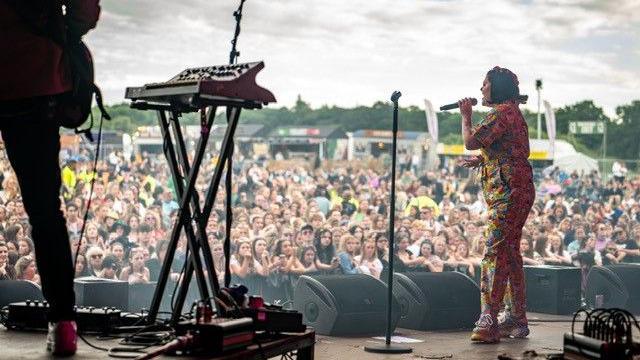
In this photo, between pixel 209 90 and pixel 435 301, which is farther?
pixel 435 301

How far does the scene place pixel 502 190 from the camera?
591 centimetres

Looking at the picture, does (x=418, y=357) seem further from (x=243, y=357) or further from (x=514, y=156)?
(x=243, y=357)

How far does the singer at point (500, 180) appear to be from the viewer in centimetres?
589

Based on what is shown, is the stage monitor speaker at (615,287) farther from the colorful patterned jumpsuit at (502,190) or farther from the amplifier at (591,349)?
the amplifier at (591,349)

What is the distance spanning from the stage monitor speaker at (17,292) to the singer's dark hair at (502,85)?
276 cm

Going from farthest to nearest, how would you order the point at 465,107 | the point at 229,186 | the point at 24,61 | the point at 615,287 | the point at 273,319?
1. the point at 615,287
2. the point at 465,107
3. the point at 229,186
4. the point at 273,319
5. the point at 24,61

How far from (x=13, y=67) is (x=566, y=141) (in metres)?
22.1

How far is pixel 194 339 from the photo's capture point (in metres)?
3.04

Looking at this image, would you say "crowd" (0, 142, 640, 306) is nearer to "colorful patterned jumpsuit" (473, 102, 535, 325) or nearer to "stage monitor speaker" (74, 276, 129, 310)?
"stage monitor speaker" (74, 276, 129, 310)

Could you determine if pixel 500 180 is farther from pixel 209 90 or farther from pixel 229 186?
pixel 209 90

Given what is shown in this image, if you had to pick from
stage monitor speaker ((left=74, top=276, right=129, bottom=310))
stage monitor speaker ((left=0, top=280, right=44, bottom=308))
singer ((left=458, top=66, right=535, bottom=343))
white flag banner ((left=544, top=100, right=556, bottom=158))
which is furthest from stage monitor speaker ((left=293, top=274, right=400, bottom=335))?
white flag banner ((left=544, top=100, right=556, bottom=158))

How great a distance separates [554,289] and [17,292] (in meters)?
4.41

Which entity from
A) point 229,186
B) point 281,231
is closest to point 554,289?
point 281,231

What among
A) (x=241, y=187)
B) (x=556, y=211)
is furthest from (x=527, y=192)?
(x=241, y=187)
